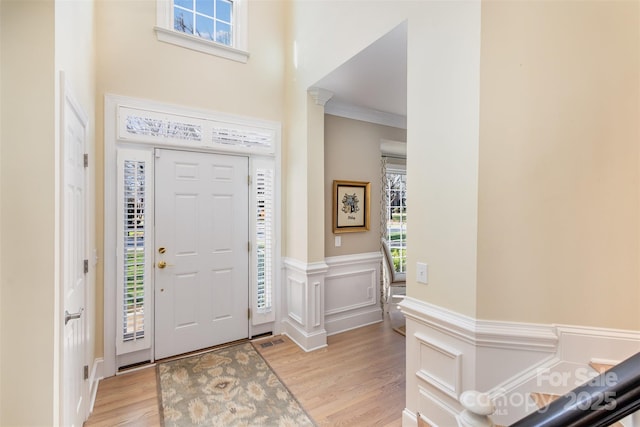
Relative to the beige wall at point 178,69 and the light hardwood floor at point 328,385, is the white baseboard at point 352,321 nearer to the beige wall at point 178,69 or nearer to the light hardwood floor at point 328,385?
the light hardwood floor at point 328,385

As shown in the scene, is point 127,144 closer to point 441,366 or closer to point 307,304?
point 307,304

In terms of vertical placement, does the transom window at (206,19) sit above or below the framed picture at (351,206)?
above

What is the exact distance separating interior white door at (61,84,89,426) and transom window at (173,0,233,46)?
167 cm

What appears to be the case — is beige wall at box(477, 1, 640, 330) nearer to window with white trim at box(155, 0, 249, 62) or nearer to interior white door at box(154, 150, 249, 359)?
interior white door at box(154, 150, 249, 359)

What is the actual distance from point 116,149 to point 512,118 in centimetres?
304

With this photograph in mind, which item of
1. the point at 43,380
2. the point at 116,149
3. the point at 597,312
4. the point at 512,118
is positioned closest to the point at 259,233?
the point at 116,149

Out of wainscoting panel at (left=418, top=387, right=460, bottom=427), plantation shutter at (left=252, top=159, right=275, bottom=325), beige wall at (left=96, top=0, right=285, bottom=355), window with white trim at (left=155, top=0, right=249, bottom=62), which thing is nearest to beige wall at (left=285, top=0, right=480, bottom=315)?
wainscoting panel at (left=418, top=387, right=460, bottom=427)

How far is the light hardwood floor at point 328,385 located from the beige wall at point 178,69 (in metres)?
0.54

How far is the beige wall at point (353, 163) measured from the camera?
3453 millimetres

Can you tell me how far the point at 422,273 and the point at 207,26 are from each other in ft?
10.7

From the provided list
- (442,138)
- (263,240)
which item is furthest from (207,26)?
(442,138)

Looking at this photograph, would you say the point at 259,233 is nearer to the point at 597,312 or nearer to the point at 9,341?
the point at 9,341

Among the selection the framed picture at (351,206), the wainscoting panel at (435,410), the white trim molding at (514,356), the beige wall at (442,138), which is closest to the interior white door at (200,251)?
the framed picture at (351,206)

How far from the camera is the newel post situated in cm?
78
